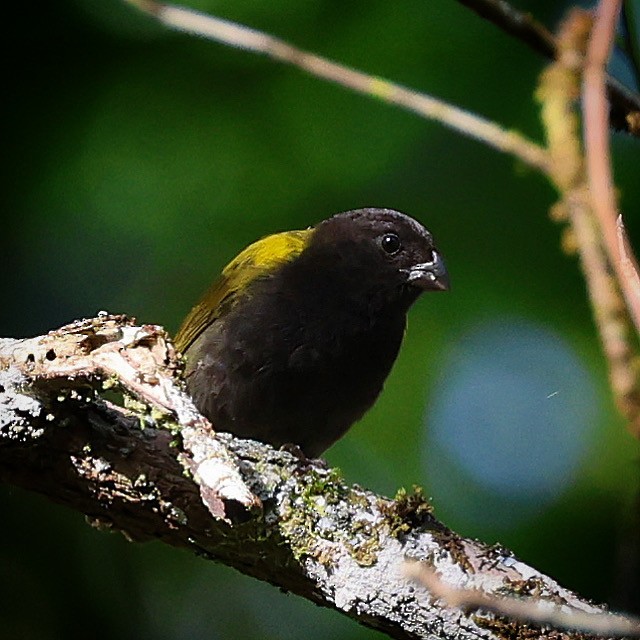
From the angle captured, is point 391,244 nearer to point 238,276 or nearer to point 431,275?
point 431,275

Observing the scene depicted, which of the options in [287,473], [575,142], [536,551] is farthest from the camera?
[536,551]

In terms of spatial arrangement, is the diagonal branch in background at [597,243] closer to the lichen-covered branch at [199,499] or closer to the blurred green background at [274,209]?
the lichen-covered branch at [199,499]

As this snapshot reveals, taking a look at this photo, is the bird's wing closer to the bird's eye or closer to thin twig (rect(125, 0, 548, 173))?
the bird's eye

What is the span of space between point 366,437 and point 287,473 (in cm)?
270

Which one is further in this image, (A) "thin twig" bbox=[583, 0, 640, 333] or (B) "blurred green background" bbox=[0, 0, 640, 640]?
(B) "blurred green background" bbox=[0, 0, 640, 640]

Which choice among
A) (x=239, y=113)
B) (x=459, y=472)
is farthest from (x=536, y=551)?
(x=239, y=113)

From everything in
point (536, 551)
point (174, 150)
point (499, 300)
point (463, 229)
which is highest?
point (174, 150)

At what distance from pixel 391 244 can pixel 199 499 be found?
6.13 ft

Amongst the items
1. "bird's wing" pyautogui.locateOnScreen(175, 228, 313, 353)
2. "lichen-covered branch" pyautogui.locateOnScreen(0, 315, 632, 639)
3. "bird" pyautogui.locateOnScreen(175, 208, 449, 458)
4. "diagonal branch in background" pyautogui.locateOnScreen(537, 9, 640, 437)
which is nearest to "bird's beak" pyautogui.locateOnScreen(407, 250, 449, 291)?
"bird" pyautogui.locateOnScreen(175, 208, 449, 458)

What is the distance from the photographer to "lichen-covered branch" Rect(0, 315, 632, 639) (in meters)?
2.05

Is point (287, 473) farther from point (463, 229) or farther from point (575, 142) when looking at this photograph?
point (463, 229)

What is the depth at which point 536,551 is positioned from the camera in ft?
14.4

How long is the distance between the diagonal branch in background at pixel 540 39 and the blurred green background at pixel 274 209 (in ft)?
10.3

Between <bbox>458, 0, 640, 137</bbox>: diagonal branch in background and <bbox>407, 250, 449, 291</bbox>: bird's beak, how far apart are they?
7.41 feet
